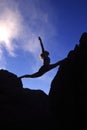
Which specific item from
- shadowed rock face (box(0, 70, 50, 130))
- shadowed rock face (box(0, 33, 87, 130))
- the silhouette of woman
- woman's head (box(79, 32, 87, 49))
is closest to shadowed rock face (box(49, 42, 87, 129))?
shadowed rock face (box(0, 33, 87, 130))

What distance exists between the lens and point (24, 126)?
3041 cm

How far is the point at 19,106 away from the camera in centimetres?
3294

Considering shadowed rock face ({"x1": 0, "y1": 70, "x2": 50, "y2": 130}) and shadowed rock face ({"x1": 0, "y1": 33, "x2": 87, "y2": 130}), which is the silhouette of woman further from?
shadowed rock face ({"x1": 0, "y1": 70, "x2": 50, "y2": 130})

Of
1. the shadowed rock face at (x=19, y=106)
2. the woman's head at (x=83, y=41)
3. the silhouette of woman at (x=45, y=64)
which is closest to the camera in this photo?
the woman's head at (x=83, y=41)

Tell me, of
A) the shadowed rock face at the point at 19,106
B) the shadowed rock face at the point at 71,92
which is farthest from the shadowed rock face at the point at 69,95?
the shadowed rock face at the point at 19,106

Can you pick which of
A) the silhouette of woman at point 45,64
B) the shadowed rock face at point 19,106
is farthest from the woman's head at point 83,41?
the shadowed rock face at point 19,106

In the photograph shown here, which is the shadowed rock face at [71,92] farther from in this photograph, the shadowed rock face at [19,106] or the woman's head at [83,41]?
the shadowed rock face at [19,106]

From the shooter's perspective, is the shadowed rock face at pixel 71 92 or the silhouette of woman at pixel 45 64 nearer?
the shadowed rock face at pixel 71 92

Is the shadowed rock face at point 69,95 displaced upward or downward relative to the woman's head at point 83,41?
downward

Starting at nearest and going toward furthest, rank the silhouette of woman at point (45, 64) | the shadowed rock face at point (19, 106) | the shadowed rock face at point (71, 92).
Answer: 1. the shadowed rock face at point (71, 92)
2. the silhouette of woman at point (45, 64)
3. the shadowed rock face at point (19, 106)

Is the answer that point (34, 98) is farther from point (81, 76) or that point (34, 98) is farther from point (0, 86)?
point (81, 76)

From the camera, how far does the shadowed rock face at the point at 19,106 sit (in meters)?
30.4

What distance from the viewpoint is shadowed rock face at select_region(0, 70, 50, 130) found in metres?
30.4

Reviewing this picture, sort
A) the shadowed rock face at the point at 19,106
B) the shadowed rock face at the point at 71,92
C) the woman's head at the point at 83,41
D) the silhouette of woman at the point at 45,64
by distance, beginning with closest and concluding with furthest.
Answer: the shadowed rock face at the point at 71,92 < the woman's head at the point at 83,41 < the silhouette of woman at the point at 45,64 < the shadowed rock face at the point at 19,106
